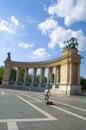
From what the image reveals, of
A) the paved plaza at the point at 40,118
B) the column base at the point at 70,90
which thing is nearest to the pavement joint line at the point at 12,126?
the paved plaza at the point at 40,118

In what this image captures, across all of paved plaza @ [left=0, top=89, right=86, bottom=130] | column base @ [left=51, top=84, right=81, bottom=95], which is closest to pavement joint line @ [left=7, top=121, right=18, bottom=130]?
paved plaza @ [left=0, top=89, right=86, bottom=130]

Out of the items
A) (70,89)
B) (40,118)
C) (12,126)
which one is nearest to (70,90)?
(70,89)

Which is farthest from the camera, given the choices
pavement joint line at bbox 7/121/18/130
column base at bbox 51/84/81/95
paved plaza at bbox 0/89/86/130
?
column base at bbox 51/84/81/95

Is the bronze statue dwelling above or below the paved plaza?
above

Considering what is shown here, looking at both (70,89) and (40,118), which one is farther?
(70,89)

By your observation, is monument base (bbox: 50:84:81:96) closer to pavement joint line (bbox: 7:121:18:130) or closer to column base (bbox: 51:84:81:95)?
column base (bbox: 51:84:81:95)

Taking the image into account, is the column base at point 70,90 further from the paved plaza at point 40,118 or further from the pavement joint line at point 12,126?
the pavement joint line at point 12,126

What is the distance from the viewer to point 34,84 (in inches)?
2987

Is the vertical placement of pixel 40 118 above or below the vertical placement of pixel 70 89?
below

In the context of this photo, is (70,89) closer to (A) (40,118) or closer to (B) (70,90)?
(B) (70,90)

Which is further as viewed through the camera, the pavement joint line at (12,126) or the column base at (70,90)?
the column base at (70,90)

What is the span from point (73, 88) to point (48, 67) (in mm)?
20957

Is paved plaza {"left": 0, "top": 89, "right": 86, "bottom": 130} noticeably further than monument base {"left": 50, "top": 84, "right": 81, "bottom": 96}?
No


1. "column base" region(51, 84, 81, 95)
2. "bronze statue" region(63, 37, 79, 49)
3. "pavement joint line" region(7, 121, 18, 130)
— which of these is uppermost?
"bronze statue" region(63, 37, 79, 49)
